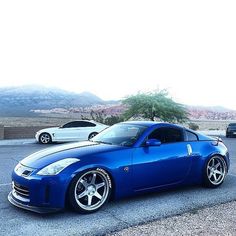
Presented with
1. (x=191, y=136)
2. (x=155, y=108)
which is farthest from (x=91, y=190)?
(x=155, y=108)

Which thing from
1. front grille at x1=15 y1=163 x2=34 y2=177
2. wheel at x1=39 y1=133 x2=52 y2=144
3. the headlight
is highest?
the headlight

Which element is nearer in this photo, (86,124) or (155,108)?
(86,124)

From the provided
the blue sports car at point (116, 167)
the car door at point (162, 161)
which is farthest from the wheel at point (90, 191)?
the car door at point (162, 161)

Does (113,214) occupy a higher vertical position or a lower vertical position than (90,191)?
lower

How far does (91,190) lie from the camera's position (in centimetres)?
522

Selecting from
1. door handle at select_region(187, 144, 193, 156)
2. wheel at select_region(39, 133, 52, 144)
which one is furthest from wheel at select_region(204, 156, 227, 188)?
wheel at select_region(39, 133, 52, 144)

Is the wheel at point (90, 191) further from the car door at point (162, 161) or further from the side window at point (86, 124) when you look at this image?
the side window at point (86, 124)

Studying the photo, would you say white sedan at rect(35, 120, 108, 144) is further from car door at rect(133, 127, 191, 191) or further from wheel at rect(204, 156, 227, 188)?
car door at rect(133, 127, 191, 191)

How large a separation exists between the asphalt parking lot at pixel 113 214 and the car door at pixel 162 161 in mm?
329

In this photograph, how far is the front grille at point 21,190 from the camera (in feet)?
16.4

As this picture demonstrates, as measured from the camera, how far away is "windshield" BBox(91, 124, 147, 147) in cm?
599

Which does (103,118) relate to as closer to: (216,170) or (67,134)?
(67,134)

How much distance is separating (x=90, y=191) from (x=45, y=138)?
1390cm

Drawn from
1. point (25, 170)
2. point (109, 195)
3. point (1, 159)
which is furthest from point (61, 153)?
point (1, 159)
